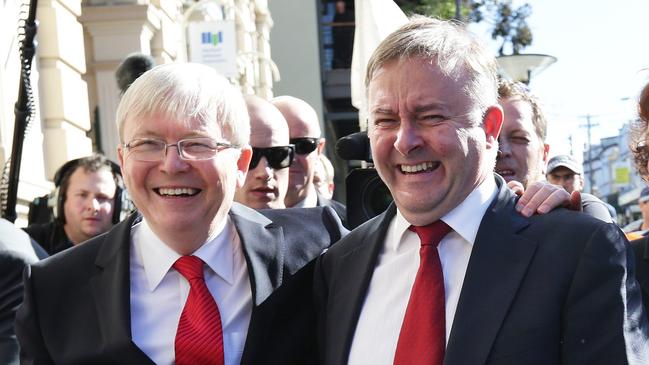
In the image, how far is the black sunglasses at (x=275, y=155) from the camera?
15.5 ft

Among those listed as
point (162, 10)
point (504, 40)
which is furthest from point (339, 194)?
point (162, 10)

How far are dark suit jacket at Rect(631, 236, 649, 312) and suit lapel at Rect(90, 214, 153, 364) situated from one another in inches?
58.5

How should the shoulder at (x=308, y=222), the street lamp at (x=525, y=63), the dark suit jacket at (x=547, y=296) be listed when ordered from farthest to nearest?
the street lamp at (x=525, y=63) → the shoulder at (x=308, y=222) → the dark suit jacket at (x=547, y=296)

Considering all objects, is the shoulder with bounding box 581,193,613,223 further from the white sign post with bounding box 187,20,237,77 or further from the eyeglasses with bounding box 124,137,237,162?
the white sign post with bounding box 187,20,237,77

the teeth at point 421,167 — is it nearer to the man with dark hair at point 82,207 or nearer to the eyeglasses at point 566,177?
the man with dark hair at point 82,207

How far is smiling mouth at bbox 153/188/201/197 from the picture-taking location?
3.12 meters

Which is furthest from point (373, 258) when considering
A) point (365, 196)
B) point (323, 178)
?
point (323, 178)

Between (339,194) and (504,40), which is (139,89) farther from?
(339,194)

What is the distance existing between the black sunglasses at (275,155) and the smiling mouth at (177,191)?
5.19 ft

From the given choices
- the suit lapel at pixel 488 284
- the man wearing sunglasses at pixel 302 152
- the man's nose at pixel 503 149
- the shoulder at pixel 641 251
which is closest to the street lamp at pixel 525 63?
the man wearing sunglasses at pixel 302 152

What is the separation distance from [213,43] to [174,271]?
9.86 m

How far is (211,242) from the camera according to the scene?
3258 mm

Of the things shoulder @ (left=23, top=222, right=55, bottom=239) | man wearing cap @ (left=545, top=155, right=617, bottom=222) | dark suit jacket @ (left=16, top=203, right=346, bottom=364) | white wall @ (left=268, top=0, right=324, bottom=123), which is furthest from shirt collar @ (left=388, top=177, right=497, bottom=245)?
white wall @ (left=268, top=0, right=324, bottom=123)

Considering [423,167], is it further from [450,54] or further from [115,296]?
[115,296]
